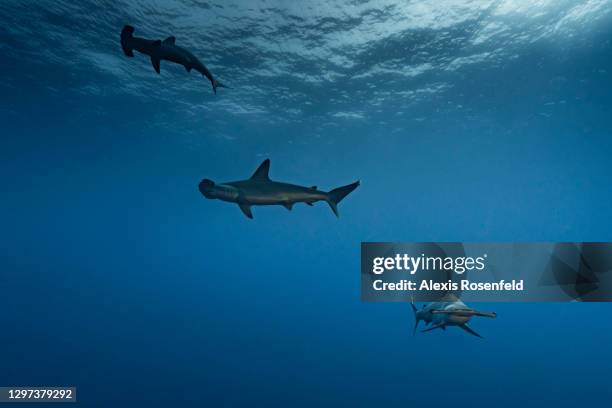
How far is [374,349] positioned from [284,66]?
1524 cm

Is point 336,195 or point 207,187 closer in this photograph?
point 207,187

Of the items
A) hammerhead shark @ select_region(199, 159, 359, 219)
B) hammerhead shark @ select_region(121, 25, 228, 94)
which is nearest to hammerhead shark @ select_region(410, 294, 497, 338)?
hammerhead shark @ select_region(199, 159, 359, 219)

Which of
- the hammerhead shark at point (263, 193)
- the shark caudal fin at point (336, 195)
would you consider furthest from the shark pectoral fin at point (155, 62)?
the shark caudal fin at point (336, 195)

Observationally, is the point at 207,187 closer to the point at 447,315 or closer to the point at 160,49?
the point at 160,49

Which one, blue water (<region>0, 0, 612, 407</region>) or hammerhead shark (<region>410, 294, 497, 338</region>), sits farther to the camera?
blue water (<region>0, 0, 612, 407</region>)

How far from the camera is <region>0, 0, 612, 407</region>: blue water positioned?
1467cm

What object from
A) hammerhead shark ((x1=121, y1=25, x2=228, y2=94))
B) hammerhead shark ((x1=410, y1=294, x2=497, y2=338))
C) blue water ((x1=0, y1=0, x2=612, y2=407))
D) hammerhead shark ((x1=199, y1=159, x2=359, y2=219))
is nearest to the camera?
hammerhead shark ((x1=121, y1=25, x2=228, y2=94))

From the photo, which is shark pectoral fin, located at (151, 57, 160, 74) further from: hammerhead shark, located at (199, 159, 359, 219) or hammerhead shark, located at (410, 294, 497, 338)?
hammerhead shark, located at (410, 294, 497, 338)

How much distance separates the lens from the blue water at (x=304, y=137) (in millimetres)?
14672

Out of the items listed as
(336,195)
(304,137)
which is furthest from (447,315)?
(304,137)

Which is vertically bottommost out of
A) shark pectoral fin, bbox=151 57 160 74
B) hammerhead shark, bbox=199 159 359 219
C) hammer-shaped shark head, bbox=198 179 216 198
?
hammer-shaped shark head, bbox=198 179 216 198

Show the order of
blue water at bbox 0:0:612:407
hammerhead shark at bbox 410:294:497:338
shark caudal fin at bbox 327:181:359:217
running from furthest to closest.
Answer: blue water at bbox 0:0:612:407
hammerhead shark at bbox 410:294:497:338
shark caudal fin at bbox 327:181:359:217

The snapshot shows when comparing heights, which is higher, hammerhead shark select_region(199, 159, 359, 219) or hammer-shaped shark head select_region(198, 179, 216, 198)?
hammerhead shark select_region(199, 159, 359, 219)

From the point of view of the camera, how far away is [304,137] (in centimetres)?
3050
